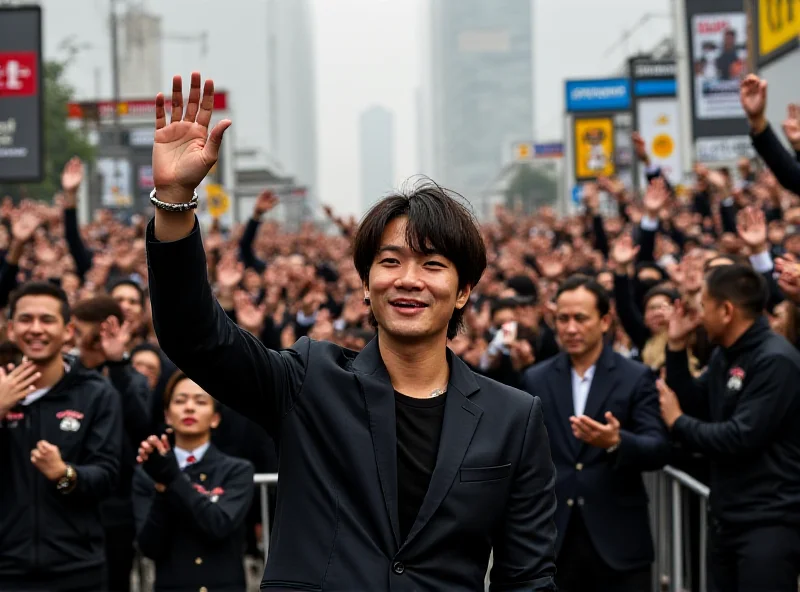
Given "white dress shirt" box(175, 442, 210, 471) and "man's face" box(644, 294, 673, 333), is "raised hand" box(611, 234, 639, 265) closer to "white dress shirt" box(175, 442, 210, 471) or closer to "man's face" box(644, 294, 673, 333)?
"man's face" box(644, 294, 673, 333)

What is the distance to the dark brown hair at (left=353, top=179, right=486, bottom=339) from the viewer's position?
9.56 feet

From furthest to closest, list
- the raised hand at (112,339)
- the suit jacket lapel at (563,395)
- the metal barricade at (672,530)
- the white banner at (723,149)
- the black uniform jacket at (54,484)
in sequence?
the white banner at (723,149), the metal barricade at (672,530), the raised hand at (112,339), the suit jacket lapel at (563,395), the black uniform jacket at (54,484)

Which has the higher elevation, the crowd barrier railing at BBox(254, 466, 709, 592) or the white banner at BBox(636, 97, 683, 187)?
the white banner at BBox(636, 97, 683, 187)

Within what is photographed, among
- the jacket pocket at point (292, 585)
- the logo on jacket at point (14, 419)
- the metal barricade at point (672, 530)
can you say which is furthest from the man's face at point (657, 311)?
the jacket pocket at point (292, 585)

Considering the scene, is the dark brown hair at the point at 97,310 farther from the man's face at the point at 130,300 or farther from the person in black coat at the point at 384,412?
the person in black coat at the point at 384,412

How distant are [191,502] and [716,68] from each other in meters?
16.4

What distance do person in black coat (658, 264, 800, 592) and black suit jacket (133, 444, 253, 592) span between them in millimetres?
2160

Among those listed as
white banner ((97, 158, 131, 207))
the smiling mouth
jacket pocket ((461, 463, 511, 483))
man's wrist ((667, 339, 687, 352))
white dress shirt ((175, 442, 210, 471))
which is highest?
white banner ((97, 158, 131, 207))

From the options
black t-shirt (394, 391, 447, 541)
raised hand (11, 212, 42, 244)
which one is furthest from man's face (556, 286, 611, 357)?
raised hand (11, 212, 42, 244)

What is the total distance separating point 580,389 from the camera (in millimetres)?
5895

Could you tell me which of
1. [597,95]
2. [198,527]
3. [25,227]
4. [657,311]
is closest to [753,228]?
[657,311]

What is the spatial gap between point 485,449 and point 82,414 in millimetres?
3026

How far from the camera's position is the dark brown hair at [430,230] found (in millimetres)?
2914

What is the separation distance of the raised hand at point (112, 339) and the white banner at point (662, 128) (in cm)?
2036
